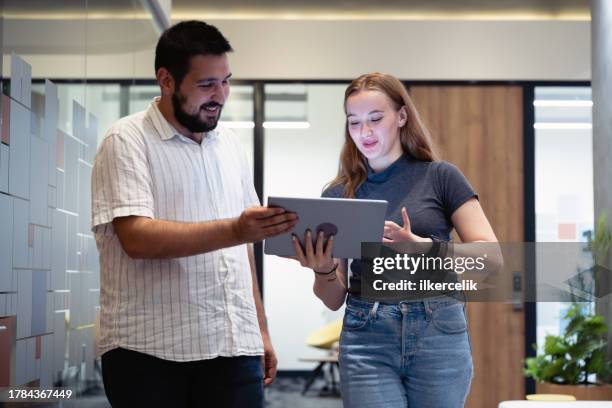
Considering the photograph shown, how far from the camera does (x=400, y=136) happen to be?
6.95 ft

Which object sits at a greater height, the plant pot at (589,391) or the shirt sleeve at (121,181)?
the shirt sleeve at (121,181)

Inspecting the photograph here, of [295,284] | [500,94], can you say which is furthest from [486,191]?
[295,284]

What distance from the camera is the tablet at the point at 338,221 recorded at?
176 cm

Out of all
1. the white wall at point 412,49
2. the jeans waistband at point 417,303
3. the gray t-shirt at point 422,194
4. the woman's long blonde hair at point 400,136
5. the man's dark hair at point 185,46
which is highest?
the white wall at point 412,49

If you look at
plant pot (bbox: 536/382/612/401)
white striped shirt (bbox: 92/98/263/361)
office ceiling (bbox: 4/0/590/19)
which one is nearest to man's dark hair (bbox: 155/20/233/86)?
white striped shirt (bbox: 92/98/263/361)

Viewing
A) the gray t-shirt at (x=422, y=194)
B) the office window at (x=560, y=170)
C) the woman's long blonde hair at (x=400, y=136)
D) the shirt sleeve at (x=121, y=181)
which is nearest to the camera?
the shirt sleeve at (x=121, y=181)

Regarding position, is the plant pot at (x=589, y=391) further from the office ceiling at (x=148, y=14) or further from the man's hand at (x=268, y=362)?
the man's hand at (x=268, y=362)

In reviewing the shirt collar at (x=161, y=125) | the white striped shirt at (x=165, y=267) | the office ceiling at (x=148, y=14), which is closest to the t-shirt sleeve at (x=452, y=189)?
the white striped shirt at (x=165, y=267)

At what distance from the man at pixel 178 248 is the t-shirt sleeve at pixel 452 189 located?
439mm

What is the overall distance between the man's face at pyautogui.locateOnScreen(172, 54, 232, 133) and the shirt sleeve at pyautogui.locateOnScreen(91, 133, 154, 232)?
5.4 inches

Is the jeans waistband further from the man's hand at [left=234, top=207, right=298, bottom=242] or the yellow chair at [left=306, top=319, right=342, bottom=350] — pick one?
the yellow chair at [left=306, top=319, right=342, bottom=350]

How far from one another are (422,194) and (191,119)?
0.60 metres

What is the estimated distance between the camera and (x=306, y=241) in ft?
6.14

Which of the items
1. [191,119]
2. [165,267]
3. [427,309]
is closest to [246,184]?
[191,119]
